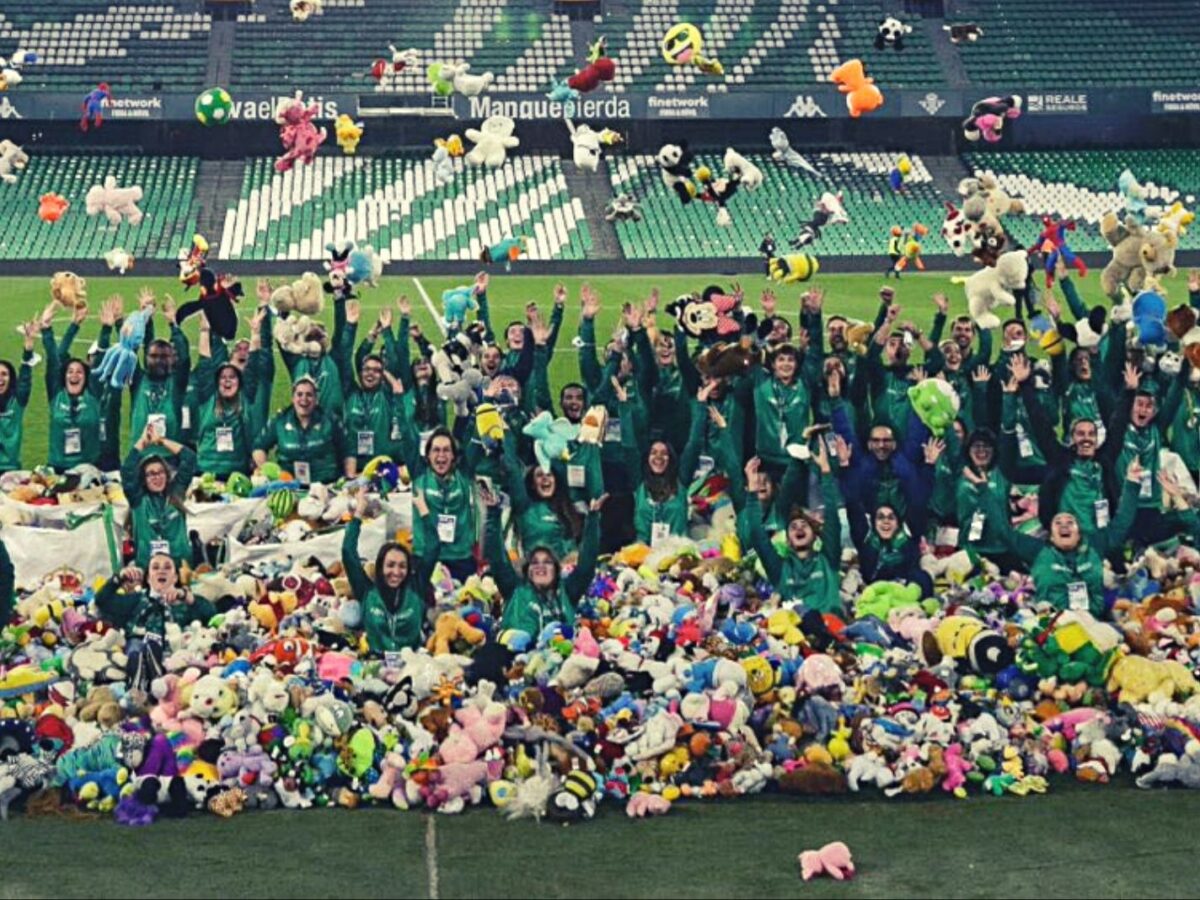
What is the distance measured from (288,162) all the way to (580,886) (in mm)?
16245

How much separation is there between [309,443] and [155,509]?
2334 millimetres

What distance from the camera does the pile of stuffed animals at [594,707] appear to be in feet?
34.7

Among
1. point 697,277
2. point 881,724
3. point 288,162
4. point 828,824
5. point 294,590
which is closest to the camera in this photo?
point 828,824

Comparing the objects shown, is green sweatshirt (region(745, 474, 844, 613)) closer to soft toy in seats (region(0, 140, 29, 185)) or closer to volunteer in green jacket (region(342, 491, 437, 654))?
volunteer in green jacket (region(342, 491, 437, 654))

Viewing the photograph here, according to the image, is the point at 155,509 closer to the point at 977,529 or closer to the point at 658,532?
the point at 658,532

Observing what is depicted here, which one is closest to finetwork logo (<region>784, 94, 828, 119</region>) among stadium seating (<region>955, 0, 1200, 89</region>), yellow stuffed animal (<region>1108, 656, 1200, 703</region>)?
stadium seating (<region>955, 0, 1200, 89</region>)

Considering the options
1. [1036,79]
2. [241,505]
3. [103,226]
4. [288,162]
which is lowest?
[241,505]

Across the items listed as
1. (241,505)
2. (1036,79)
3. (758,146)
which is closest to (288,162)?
(241,505)

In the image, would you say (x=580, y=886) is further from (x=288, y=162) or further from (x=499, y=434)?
(x=288, y=162)

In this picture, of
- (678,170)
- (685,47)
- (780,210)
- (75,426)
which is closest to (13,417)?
(75,426)

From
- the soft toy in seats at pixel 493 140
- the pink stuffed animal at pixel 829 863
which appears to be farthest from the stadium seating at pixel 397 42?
the pink stuffed animal at pixel 829 863

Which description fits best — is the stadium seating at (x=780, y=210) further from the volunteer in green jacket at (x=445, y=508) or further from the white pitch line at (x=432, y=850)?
the white pitch line at (x=432, y=850)

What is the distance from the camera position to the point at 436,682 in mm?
11312

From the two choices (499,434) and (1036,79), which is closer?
(499,434)
